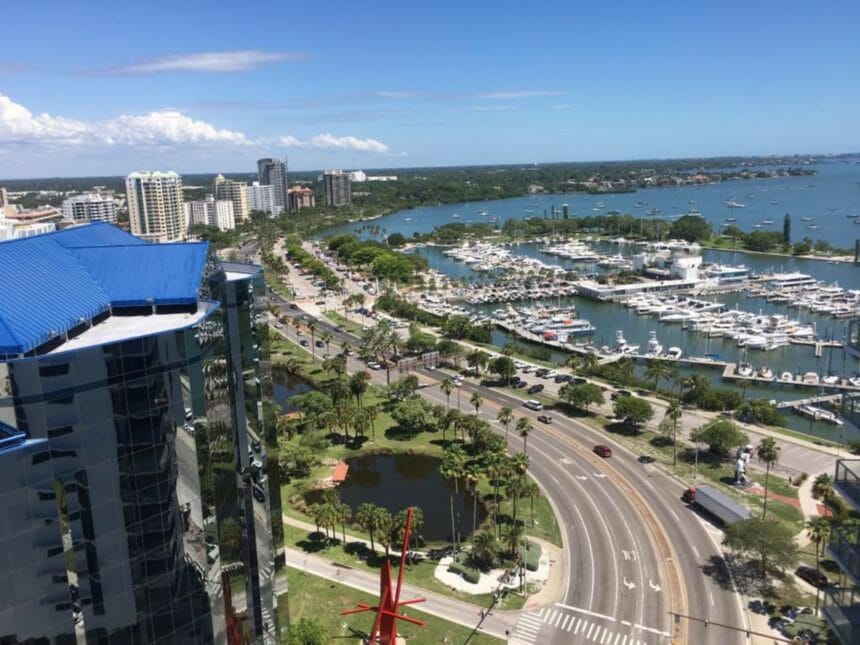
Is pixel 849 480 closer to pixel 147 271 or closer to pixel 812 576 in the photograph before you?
pixel 812 576

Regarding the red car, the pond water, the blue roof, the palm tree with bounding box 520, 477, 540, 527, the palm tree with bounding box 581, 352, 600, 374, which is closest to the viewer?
the blue roof

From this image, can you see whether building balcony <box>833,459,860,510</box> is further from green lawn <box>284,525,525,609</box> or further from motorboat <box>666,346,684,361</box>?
motorboat <box>666,346,684,361</box>

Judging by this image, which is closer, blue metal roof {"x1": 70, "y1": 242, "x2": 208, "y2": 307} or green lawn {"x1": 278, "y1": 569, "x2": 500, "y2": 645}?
blue metal roof {"x1": 70, "y1": 242, "x2": 208, "y2": 307}

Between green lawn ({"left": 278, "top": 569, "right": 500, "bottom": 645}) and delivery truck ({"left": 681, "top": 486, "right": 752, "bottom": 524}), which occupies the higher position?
delivery truck ({"left": 681, "top": 486, "right": 752, "bottom": 524})

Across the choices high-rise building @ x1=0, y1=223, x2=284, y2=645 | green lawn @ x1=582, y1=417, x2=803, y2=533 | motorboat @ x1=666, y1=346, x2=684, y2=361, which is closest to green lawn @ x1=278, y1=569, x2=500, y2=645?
high-rise building @ x1=0, y1=223, x2=284, y2=645

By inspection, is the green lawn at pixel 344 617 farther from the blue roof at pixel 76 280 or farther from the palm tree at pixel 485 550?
the blue roof at pixel 76 280

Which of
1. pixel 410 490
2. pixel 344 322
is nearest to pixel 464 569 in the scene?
pixel 410 490

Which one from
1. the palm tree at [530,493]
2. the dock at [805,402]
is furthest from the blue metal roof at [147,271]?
the dock at [805,402]
